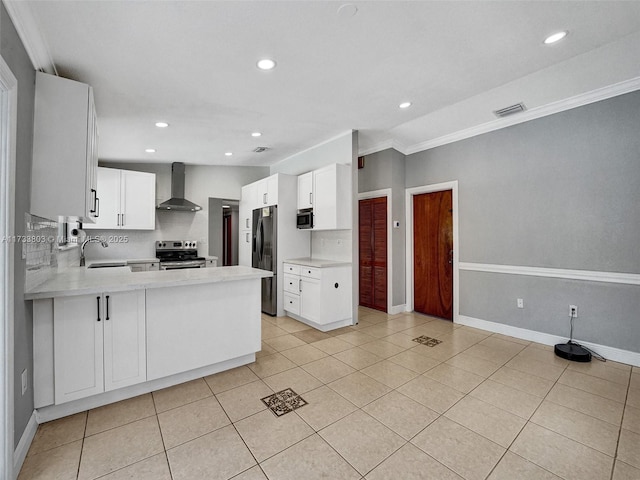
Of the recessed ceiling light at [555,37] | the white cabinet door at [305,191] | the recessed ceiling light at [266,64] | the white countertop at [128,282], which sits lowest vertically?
the white countertop at [128,282]

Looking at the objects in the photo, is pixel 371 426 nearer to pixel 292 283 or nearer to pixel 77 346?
pixel 77 346

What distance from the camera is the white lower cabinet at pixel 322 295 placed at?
383 centimetres

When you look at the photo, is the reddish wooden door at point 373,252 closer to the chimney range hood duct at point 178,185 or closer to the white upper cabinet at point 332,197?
the white upper cabinet at point 332,197

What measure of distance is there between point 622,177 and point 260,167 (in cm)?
559

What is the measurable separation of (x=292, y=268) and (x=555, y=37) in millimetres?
3664

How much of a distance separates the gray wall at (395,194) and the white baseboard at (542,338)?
3.36 feet

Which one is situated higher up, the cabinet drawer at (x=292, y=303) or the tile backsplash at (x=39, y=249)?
the tile backsplash at (x=39, y=249)

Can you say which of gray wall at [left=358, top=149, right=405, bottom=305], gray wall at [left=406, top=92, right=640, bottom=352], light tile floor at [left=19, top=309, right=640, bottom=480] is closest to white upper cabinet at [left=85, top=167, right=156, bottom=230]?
light tile floor at [left=19, top=309, right=640, bottom=480]

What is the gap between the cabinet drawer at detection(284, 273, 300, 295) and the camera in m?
4.25

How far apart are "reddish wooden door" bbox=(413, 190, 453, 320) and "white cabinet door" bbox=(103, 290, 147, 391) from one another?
395 cm

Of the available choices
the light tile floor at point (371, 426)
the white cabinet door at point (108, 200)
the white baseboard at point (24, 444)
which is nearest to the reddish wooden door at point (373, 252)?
the light tile floor at point (371, 426)

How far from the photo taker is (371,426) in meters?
1.92

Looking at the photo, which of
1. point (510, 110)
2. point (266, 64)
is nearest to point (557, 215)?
point (510, 110)

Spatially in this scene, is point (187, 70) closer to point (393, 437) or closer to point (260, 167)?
point (393, 437)
